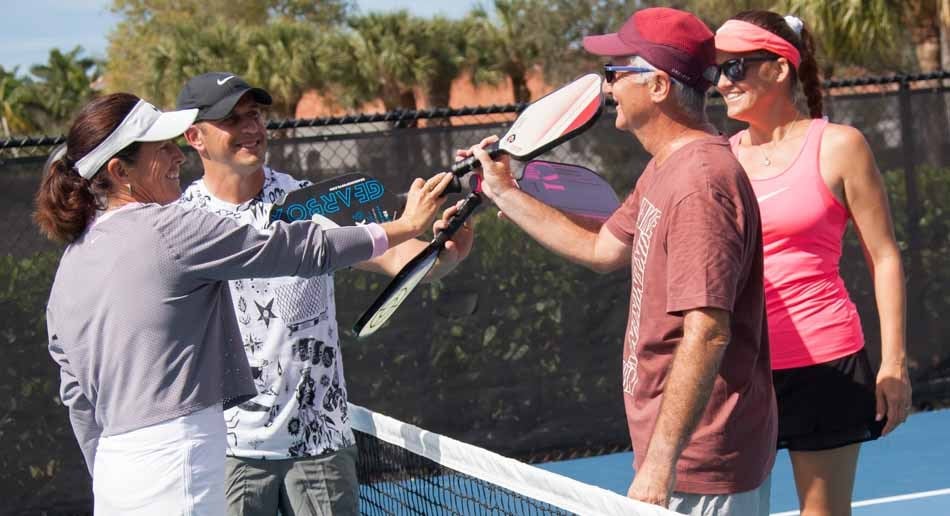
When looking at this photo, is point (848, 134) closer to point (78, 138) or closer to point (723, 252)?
point (723, 252)

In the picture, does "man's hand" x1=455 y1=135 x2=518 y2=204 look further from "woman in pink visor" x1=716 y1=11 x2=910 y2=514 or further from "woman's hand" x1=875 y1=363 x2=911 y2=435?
"woman's hand" x1=875 y1=363 x2=911 y2=435

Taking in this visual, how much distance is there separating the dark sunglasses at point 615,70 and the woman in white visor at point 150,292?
69 centimetres

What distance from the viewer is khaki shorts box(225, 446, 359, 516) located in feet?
11.9

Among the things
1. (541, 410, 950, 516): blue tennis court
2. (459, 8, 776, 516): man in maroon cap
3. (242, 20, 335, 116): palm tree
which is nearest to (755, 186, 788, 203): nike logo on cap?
(459, 8, 776, 516): man in maroon cap

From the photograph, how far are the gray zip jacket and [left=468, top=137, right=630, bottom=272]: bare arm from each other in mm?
450

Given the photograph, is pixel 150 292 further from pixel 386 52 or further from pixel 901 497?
pixel 386 52

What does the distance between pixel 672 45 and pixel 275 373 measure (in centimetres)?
151

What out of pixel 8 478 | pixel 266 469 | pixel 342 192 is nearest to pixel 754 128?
pixel 342 192

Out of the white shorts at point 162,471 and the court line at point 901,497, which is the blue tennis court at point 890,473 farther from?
the white shorts at point 162,471

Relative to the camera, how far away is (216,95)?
366 cm

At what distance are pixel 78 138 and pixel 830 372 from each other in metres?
2.11

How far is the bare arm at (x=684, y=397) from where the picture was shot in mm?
2615

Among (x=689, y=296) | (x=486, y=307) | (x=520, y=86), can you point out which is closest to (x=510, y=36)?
(x=520, y=86)

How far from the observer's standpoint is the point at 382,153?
7035mm
